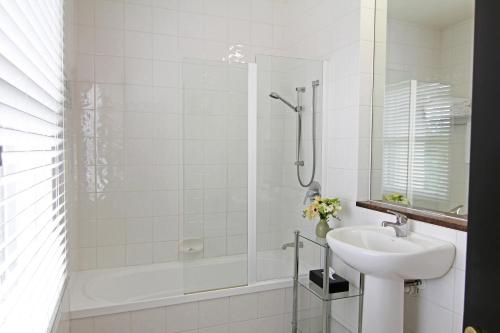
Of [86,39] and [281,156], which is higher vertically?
Answer: [86,39]

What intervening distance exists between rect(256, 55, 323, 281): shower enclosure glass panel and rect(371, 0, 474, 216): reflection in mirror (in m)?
0.47

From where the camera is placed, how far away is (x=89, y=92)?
256 centimetres

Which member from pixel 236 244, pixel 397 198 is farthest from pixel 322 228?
pixel 236 244

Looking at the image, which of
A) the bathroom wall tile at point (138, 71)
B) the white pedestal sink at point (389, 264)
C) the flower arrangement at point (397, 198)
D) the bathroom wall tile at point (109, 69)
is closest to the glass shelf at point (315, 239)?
the white pedestal sink at point (389, 264)

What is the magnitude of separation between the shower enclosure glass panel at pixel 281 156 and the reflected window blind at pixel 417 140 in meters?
0.52

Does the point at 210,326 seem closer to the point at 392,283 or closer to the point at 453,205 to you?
the point at 392,283

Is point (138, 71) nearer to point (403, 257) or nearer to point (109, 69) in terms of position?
point (109, 69)

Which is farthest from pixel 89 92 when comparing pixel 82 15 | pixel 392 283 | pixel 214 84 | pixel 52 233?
pixel 392 283

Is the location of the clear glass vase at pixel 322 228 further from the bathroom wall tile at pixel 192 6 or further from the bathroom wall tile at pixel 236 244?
the bathroom wall tile at pixel 192 6

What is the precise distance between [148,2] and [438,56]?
2192 mm

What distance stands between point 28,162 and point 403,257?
1.50 m

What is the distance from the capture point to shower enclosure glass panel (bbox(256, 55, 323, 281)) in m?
2.32

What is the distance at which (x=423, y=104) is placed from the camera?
5.98 feet

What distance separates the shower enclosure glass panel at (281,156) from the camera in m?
2.32
